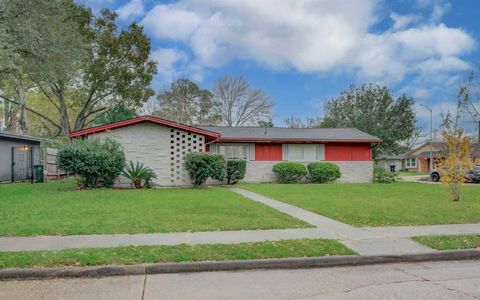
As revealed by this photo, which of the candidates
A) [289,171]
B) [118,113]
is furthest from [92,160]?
[118,113]

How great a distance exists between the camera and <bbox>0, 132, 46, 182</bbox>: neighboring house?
2258cm

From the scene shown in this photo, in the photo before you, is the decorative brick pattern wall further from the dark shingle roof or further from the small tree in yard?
the small tree in yard

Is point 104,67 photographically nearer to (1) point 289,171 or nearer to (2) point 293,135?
A: (2) point 293,135

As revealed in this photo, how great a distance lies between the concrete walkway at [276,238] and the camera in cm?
641

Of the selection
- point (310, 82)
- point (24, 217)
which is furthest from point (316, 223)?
point (310, 82)

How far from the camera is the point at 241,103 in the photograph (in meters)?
49.8

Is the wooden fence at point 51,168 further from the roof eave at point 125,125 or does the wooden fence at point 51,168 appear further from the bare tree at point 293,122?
the bare tree at point 293,122

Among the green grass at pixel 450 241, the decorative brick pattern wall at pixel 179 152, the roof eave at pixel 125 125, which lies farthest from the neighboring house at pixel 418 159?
the green grass at pixel 450 241

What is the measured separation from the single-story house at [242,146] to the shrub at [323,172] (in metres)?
0.84

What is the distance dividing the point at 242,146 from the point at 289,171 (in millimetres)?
3303

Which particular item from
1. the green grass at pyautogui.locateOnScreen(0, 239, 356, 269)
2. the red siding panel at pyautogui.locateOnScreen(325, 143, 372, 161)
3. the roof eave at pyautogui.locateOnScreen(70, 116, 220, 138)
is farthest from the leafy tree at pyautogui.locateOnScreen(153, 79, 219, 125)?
the green grass at pyautogui.locateOnScreen(0, 239, 356, 269)

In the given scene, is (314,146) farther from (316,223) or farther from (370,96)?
(370,96)

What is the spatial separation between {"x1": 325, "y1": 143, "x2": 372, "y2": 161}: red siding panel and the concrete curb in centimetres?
1900

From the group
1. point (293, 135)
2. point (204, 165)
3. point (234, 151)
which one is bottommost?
point (204, 165)
